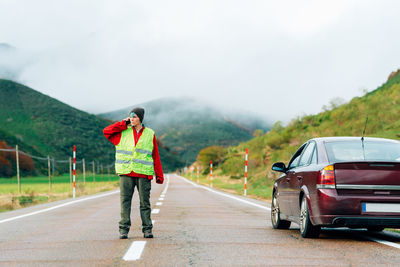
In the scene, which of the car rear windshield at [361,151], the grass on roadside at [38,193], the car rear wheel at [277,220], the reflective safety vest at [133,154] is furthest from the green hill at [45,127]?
the car rear windshield at [361,151]

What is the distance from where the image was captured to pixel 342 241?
27.9 ft

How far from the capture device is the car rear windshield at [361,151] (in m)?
8.38

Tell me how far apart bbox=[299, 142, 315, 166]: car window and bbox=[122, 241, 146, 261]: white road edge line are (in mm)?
3039

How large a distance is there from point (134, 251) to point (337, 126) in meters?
33.9

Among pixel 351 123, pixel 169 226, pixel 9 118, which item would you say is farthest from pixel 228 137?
pixel 169 226

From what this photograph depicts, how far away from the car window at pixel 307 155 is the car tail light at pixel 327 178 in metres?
1.06

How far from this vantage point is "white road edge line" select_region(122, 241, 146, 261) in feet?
22.0

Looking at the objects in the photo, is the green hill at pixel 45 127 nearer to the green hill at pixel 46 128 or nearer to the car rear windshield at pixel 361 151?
the green hill at pixel 46 128

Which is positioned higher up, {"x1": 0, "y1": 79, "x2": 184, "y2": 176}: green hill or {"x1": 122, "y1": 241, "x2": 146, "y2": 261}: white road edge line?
{"x1": 0, "y1": 79, "x2": 184, "y2": 176}: green hill

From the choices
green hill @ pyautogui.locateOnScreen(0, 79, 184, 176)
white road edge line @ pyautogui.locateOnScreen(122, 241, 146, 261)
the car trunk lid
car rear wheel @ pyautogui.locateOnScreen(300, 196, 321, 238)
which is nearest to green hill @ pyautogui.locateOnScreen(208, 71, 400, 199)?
car rear wheel @ pyautogui.locateOnScreen(300, 196, 321, 238)

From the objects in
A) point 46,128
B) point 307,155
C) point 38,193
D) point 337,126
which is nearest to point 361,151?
point 307,155

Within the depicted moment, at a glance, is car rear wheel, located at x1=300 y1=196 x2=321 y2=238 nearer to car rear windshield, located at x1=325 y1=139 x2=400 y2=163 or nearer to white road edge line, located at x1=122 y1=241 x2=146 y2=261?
car rear windshield, located at x1=325 y1=139 x2=400 y2=163

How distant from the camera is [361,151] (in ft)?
28.2

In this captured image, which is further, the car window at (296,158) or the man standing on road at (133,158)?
the car window at (296,158)
